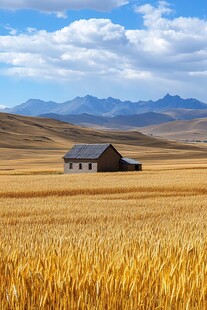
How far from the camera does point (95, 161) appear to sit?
71562 mm

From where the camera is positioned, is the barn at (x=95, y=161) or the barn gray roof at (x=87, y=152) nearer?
the barn at (x=95, y=161)

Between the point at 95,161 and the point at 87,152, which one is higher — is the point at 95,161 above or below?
below

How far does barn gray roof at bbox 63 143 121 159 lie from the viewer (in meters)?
72.4

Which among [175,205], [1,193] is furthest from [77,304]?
[1,193]

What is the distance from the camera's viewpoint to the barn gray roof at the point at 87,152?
238 ft

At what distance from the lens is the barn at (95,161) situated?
235 ft

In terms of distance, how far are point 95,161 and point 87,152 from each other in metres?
2.74

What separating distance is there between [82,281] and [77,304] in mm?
486

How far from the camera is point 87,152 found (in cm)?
7369

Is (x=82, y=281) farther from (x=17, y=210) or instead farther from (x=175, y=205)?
(x=175, y=205)

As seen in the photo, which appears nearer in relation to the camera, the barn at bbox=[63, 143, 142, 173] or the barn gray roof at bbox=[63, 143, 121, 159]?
the barn at bbox=[63, 143, 142, 173]

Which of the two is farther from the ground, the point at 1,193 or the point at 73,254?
the point at 73,254

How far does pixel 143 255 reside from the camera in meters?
6.54

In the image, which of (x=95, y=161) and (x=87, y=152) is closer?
(x=95, y=161)
